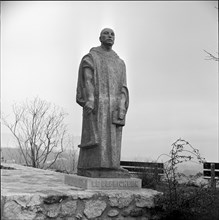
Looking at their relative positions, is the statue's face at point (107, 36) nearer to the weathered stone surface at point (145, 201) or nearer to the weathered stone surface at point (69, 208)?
the weathered stone surface at point (145, 201)

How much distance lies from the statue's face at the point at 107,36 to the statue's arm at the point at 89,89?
595 mm

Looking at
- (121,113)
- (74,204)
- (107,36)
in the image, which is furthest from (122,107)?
(74,204)

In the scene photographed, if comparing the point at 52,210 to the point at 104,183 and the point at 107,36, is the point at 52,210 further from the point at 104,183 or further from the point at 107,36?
the point at 107,36

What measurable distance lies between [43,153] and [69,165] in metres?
1.36

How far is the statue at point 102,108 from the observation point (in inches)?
236

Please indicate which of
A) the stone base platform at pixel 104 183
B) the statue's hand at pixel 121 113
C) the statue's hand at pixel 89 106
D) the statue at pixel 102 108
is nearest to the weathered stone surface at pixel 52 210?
the stone base platform at pixel 104 183

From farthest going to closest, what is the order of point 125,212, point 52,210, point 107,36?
point 107,36 < point 125,212 < point 52,210

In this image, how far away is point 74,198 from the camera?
5.24 metres

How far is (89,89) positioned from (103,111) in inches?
17.7

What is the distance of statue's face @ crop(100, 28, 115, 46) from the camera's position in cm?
637

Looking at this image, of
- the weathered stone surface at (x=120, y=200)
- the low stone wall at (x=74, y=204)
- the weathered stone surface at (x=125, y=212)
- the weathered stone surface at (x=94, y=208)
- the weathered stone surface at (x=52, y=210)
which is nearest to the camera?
the low stone wall at (x=74, y=204)

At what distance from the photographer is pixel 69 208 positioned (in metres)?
5.20

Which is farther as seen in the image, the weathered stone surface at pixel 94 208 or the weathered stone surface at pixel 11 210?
the weathered stone surface at pixel 94 208

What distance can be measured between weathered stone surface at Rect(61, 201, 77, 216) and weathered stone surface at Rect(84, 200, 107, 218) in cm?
19
